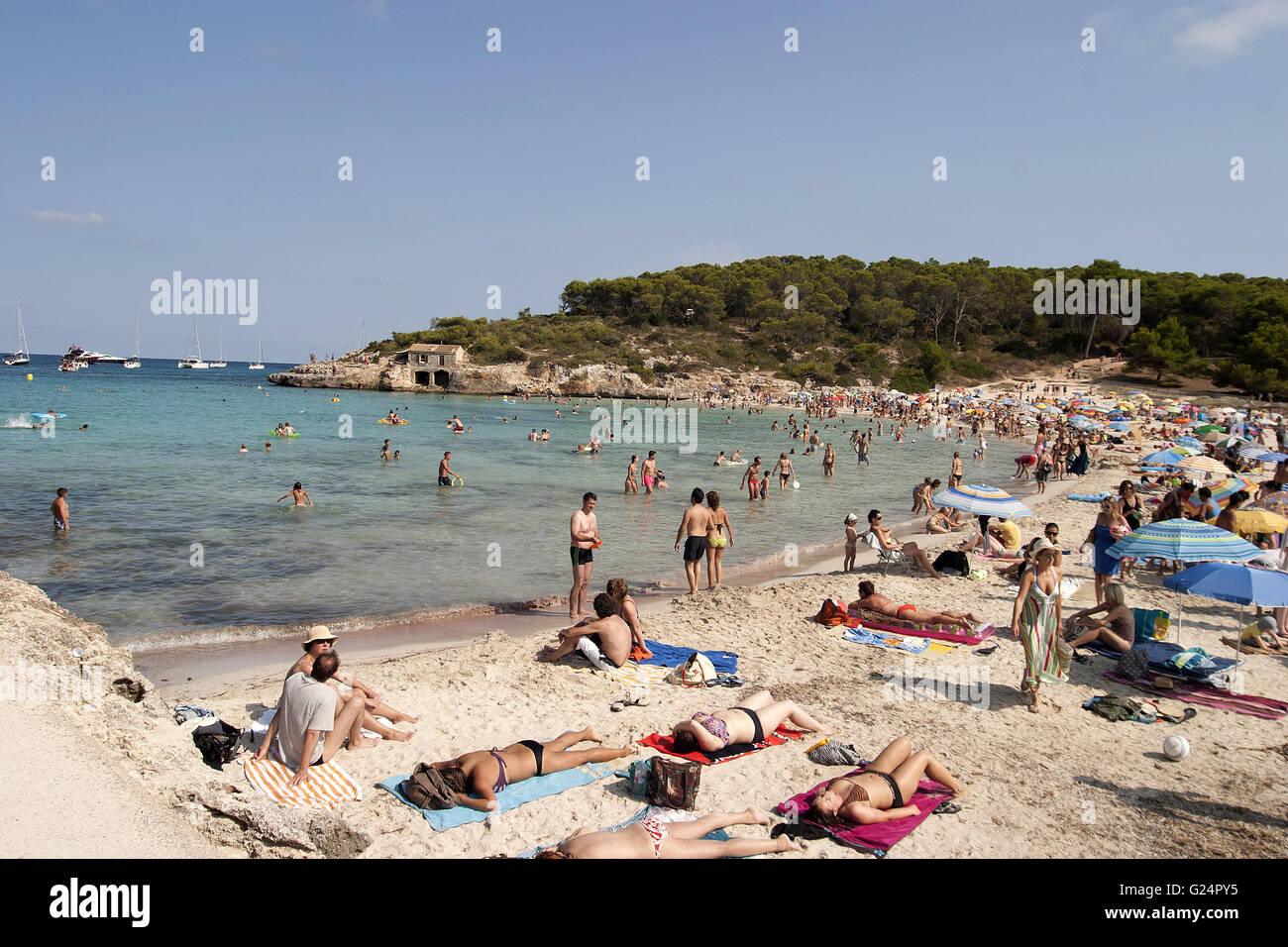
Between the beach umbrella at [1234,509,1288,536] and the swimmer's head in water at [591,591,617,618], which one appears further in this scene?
the beach umbrella at [1234,509,1288,536]

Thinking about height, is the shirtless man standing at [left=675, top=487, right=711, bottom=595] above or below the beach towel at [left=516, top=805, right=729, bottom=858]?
above

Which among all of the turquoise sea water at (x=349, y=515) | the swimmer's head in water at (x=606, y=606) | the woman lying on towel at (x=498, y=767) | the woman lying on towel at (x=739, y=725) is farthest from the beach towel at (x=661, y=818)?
the turquoise sea water at (x=349, y=515)

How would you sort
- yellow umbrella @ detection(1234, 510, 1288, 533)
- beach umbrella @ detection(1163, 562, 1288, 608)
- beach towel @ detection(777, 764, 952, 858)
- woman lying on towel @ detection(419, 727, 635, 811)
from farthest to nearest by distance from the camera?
yellow umbrella @ detection(1234, 510, 1288, 533)
beach umbrella @ detection(1163, 562, 1288, 608)
woman lying on towel @ detection(419, 727, 635, 811)
beach towel @ detection(777, 764, 952, 858)

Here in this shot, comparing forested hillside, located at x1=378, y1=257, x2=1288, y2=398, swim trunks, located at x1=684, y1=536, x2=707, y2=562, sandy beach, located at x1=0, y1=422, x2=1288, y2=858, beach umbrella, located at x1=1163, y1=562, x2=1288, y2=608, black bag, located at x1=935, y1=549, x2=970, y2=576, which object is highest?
forested hillside, located at x1=378, y1=257, x2=1288, y2=398

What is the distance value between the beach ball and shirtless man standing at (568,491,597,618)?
19.0ft

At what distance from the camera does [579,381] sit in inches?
2744

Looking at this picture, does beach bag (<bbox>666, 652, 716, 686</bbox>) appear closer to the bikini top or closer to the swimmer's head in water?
the swimmer's head in water

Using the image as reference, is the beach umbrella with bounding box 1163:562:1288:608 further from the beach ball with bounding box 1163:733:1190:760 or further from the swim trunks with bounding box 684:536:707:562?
the swim trunks with bounding box 684:536:707:562

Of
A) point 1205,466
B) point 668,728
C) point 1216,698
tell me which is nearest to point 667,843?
point 668,728

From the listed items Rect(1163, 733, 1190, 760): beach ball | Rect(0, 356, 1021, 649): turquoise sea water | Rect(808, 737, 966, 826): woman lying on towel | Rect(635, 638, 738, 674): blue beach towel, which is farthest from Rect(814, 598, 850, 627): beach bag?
Rect(808, 737, 966, 826): woman lying on towel

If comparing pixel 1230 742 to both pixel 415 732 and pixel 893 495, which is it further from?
pixel 893 495

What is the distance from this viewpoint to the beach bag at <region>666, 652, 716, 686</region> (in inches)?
275

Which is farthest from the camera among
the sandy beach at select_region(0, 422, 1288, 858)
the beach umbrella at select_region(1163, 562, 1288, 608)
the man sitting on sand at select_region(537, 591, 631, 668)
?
A: the man sitting on sand at select_region(537, 591, 631, 668)
